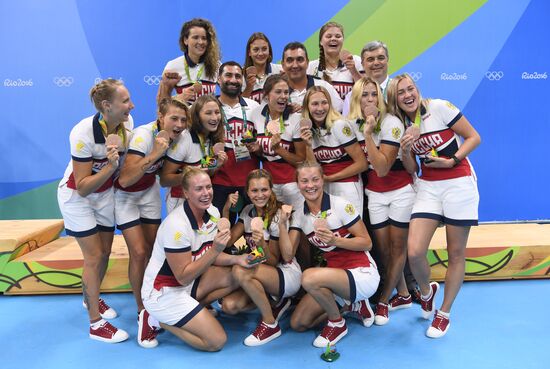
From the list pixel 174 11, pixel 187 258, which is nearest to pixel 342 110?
pixel 187 258

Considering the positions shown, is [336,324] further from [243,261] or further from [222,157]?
[222,157]

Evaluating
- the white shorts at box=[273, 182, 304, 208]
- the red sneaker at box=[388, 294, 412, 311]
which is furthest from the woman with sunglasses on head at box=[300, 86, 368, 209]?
the red sneaker at box=[388, 294, 412, 311]

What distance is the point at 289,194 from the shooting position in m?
3.75

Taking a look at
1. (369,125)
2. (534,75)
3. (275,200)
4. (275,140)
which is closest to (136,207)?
(275,200)

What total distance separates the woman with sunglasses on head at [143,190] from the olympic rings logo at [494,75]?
173 inches

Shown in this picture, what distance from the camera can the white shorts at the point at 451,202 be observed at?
10.8ft

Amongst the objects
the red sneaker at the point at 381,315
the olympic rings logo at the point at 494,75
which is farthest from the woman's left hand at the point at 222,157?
the olympic rings logo at the point at 494,75

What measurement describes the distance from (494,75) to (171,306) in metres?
5.11

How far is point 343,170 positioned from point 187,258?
1.42 metres

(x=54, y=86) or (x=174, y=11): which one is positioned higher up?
(x=174, y=11)

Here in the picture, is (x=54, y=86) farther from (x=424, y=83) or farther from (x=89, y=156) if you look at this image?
(x=424, y=83)

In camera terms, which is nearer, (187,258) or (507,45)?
(187,258)

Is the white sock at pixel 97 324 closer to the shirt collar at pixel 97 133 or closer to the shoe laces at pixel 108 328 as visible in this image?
the shoe laces at pixel 108 328

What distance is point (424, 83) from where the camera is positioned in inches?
236
